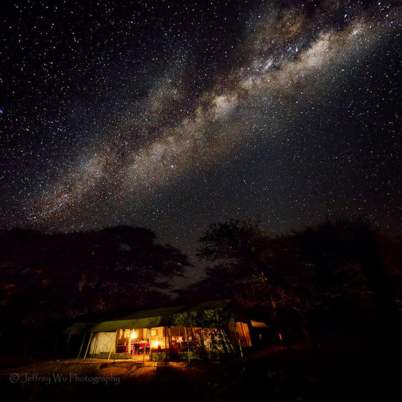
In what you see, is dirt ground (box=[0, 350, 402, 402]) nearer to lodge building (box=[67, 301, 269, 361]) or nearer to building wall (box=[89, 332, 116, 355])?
lodge building (box=[67, 301, 269, 361])

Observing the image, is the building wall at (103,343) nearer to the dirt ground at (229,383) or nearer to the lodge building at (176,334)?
the lodge building at (176,334)

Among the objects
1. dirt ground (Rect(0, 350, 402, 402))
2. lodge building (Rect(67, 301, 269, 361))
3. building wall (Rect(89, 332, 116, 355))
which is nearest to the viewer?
dirt ground (Rect(0, 350, 402, 402))

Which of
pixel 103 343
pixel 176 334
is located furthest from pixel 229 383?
pixel 103 343

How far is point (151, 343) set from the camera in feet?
56.5

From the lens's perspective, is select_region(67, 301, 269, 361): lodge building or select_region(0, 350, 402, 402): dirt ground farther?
select_region(67, 301, 269, 361): lodge building

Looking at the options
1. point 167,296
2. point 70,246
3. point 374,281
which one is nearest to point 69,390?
point 374,281

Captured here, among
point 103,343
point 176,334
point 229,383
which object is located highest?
point 103,343

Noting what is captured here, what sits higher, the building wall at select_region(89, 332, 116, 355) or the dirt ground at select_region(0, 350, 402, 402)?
the building wall at select_region(89, 332, 116, 355)

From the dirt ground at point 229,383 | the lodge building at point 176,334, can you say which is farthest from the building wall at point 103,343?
the dirt ground at point 229,383

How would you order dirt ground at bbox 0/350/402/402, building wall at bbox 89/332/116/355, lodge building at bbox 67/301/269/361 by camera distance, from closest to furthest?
dirt ground at bbox 0/350/402/402 < lodge building at bbox 67/301/269/361 < building wall at bbox 89/332/116/355

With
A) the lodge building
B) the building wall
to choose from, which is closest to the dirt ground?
the lodge building

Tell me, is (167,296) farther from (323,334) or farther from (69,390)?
(69,390)

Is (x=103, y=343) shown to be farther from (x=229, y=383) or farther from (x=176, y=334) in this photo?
(x=229, y=383)

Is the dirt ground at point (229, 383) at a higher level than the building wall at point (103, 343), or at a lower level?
lower
